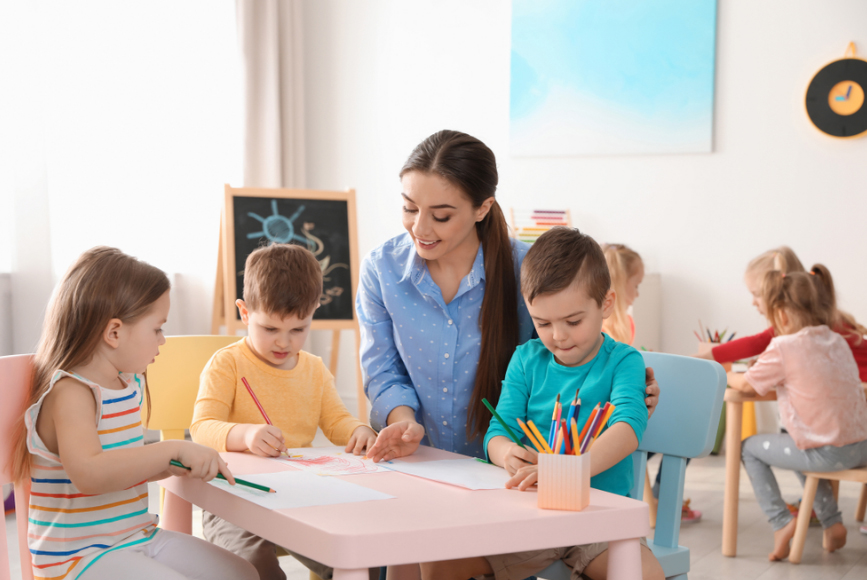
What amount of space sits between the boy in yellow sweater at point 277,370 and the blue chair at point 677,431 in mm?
509

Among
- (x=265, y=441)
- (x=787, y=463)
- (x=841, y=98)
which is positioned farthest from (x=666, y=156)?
(x=265, y=441)

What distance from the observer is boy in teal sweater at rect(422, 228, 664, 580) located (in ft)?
3.75

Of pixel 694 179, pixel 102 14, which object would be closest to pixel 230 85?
pixel 102 14

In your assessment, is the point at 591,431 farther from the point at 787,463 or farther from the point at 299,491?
the point at 787,463

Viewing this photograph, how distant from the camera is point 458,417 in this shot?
1.57m

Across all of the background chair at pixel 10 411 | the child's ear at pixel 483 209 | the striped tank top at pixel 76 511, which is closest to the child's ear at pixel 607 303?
the child's ear at pixel 483 209

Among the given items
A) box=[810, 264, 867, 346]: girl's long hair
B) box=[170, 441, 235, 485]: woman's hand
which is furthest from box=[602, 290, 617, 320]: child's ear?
box=[810, 264, 867, 346]: girl's long hair

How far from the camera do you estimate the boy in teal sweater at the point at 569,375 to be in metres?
1.14

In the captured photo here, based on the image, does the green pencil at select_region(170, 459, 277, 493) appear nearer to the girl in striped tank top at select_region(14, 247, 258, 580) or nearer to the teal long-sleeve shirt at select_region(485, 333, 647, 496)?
the girl in striped tank top at select_region(14, 247, 258, 580)

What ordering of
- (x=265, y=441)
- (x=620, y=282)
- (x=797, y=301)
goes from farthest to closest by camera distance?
(x=620, y=282)
(x=797, y=301)
(x=265, y=441)

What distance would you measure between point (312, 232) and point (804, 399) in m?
2.16

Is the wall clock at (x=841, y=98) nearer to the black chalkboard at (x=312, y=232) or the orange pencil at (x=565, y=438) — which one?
the black chalkboard at (x=312, y=232)

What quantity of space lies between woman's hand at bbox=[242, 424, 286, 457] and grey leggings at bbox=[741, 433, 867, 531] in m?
1.90

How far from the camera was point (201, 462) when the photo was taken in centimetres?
101
